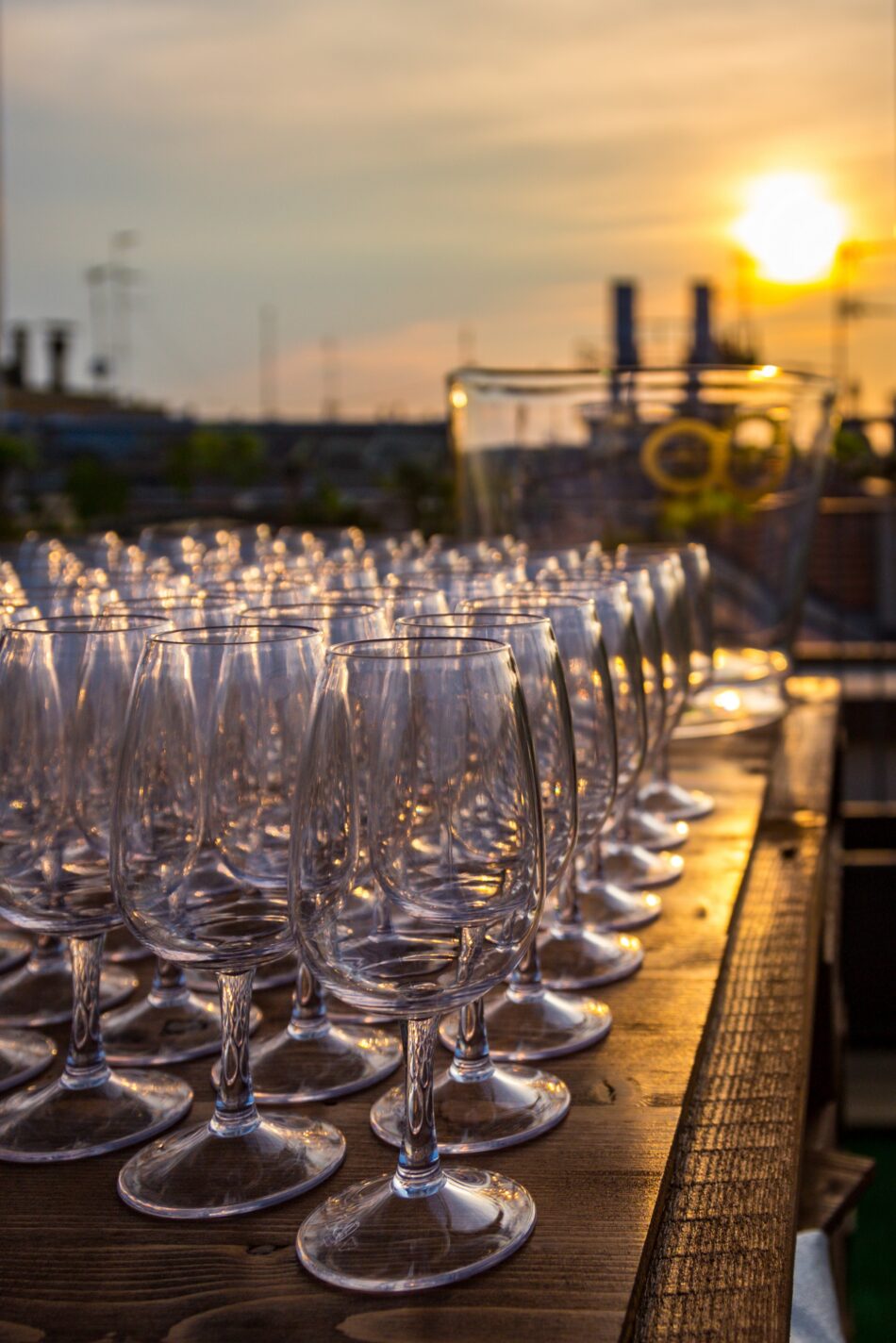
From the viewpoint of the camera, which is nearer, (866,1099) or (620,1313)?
(620,1313)

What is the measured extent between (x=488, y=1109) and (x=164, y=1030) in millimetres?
260

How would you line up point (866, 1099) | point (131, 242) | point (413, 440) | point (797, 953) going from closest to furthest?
point (797, 953)
point (866, 1099)
point (131, 242)
point (413, 440)

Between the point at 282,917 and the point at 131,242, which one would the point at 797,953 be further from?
the point at 131,242

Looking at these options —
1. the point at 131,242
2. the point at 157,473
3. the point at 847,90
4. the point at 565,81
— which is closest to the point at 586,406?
the point at 565,81

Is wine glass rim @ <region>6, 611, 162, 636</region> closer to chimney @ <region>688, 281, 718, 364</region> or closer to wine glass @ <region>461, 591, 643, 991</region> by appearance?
wine glass @ <region>461, 591, 643, 991</region>

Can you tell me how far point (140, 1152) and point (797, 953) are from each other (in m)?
0.56

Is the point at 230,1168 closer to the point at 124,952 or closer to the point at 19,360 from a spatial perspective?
the point at 124,952

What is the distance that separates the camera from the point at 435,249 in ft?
41.4

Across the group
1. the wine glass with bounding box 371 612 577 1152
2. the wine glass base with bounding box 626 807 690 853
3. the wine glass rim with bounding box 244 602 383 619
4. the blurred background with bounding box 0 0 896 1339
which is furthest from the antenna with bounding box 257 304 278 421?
the wine glass with bounding box 371 612 577 1152

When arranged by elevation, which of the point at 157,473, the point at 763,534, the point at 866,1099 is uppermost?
the point at 157,473

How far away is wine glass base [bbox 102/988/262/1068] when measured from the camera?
3.08ft

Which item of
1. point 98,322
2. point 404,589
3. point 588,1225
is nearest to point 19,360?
point 98,322

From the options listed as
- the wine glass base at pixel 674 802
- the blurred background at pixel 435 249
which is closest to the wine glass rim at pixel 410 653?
the wine glass base at pixel 674 802

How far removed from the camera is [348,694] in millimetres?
695
